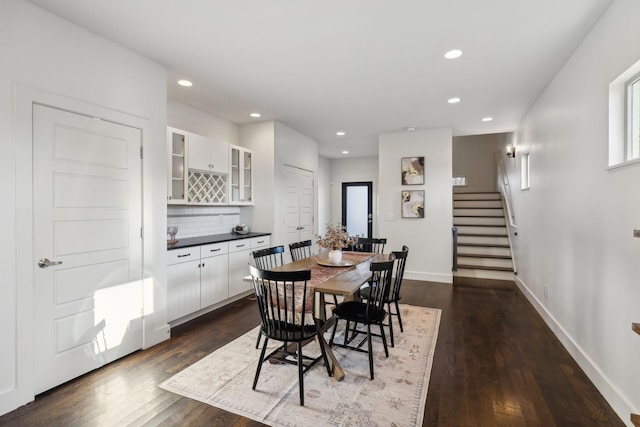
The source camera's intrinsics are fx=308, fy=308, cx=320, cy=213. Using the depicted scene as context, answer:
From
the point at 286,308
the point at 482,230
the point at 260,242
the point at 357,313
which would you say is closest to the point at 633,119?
the point at 357,313

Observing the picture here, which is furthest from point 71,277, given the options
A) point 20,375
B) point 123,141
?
point 123,141

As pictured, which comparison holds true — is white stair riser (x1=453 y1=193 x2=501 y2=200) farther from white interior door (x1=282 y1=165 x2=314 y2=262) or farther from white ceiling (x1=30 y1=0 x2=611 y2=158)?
white interior door (x1=282 y1=165 x2=314 y2=262)

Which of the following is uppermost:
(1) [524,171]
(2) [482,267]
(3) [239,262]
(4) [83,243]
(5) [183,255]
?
(1) [524,171]

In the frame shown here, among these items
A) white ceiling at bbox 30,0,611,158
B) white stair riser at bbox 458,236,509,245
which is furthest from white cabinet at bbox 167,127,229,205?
white stair riser at bbox 458,236,509,245

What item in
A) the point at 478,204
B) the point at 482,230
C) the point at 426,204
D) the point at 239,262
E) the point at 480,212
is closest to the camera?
the point at 239,262

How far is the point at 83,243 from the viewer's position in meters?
2.46

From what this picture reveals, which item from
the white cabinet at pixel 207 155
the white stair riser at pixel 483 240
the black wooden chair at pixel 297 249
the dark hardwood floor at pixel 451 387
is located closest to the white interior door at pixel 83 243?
the dark hardwood floor at pixel 451 387

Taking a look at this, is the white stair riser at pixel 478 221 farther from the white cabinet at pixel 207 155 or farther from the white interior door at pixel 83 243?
the white interior door at pixel 83 243

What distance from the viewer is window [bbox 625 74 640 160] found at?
202 centimetres

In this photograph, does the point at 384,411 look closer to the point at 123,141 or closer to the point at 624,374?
the point at 624,374

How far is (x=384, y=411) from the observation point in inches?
78.9

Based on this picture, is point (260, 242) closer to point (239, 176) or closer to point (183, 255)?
point (239, 176)

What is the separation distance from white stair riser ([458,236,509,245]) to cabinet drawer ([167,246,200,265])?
534cm

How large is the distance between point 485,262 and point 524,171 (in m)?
1.99
